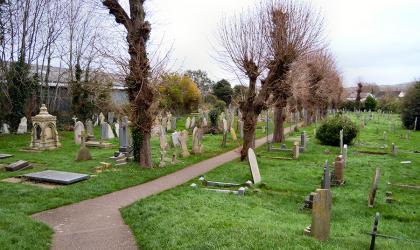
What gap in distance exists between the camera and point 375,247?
20.2ft

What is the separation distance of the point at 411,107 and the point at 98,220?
35514 mm

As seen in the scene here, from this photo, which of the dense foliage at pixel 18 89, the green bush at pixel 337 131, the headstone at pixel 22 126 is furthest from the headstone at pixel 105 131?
the green bush at pixel 337 131

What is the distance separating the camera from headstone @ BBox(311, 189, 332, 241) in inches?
253

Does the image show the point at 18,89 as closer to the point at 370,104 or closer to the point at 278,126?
the point at 278,126

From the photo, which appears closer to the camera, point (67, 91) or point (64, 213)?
point (64, 213)

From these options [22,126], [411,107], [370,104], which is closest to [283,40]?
[22,126]

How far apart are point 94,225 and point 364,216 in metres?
6.29

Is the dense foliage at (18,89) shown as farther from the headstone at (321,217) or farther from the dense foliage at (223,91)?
the dense foliage at (223,91)

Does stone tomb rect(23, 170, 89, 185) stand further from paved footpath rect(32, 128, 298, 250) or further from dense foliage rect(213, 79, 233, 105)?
dense foliage rect(213, 79, 233, 105)

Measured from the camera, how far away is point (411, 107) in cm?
3562

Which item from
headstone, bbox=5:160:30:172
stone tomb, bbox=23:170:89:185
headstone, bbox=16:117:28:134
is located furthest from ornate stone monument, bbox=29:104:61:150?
stone tomb, bbox=23:170:89:185

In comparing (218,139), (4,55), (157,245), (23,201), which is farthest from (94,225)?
(4,55)

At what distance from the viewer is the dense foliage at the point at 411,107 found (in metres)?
35.2

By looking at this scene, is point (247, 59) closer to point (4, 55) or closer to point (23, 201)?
point (23, 201)
